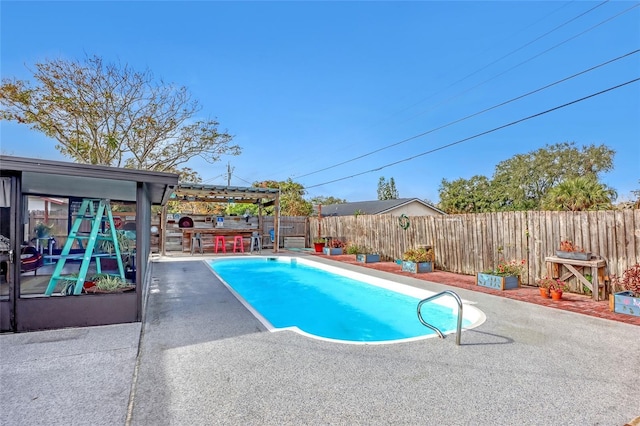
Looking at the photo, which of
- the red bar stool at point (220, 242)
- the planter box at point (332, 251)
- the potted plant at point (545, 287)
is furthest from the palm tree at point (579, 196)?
the red bar stool at point (220, 242)

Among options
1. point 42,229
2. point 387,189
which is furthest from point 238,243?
point 387,189

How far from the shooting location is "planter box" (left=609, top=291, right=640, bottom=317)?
189 inches

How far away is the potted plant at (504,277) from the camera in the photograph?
6.90 meters

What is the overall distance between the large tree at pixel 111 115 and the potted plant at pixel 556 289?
17635 millimetres

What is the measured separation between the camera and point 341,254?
1452 cm

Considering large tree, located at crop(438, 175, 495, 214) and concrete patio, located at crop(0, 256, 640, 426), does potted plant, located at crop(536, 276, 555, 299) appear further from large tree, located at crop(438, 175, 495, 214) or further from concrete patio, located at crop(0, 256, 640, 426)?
large tree, located at crop(438, 175, 495, 214)

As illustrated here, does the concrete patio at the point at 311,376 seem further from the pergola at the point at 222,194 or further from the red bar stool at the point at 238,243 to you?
the red bar stool at the point at 238,243

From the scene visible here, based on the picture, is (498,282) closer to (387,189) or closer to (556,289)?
(556,289)

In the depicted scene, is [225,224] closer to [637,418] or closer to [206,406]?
[206,406]

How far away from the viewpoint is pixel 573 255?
6.19 metres

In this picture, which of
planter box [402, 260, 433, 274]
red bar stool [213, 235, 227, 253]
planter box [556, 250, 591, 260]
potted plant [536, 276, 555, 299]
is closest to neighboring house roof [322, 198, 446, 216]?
red bar stool [213, 235, 227, 253]

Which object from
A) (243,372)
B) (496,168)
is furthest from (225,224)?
(496,168)

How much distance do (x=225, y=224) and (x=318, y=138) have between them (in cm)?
1127

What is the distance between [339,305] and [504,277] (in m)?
3.54
